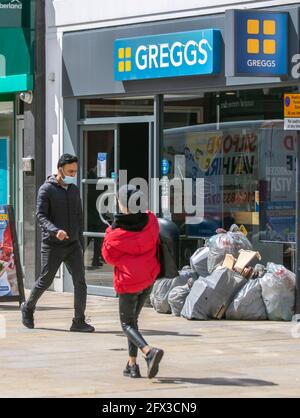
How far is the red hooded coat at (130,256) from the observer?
9.24 metres

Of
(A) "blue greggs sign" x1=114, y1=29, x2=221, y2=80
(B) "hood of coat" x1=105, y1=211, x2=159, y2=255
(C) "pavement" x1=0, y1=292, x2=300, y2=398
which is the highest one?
(A) "blue greggs sign" x1=114, y1=29, x2=221, y2=80

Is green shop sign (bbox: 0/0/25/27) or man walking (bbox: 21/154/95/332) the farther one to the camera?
green shop sign (bbox: 0/0/25/27)

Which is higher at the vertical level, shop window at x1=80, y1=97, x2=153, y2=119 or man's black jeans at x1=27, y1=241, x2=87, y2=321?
shop window at x1=80, y1=97, x2=153, y2=119

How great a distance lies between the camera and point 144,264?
9305 millimetres

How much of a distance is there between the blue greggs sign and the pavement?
3.27 metres

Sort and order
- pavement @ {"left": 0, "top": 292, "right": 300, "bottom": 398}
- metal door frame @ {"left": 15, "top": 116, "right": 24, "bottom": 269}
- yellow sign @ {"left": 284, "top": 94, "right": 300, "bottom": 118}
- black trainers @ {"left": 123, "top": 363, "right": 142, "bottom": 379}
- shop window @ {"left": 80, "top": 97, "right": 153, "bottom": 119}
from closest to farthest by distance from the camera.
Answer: pavement @ {"left": 0, "top": 292, "right": 300, "bottom": 398} < black trainers @ {"left": 123, "top": 363, "right": 142, "bottom": 379} < yellow sign @ {"left": 284, "top": 94, "right": 300, "bottom": 118} < shop window @ {"left": 80, "top": 97, "right": 153, "bottom": 119} < metal door frame @ {"left": 15, "top": 116, "right": 24, "bottom": 269}

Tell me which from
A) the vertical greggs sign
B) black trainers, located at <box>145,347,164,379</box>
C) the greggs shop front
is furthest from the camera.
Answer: the greggs shop front

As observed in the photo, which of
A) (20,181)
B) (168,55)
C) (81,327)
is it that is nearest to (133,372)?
(81,327)

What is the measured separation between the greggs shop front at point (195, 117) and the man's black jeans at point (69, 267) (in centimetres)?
298

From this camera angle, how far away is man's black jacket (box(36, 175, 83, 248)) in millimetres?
11969

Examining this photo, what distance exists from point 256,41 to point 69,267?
11.8ft

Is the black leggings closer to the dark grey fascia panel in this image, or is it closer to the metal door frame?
the dark grey fascia panel

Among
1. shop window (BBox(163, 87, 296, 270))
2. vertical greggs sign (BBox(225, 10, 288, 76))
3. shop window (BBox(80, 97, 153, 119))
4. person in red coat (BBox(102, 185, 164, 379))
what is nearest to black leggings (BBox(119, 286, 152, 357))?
person in red coat (BBox(102, 185, 164, 379))

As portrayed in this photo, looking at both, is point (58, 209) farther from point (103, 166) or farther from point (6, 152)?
point (6, 152)
